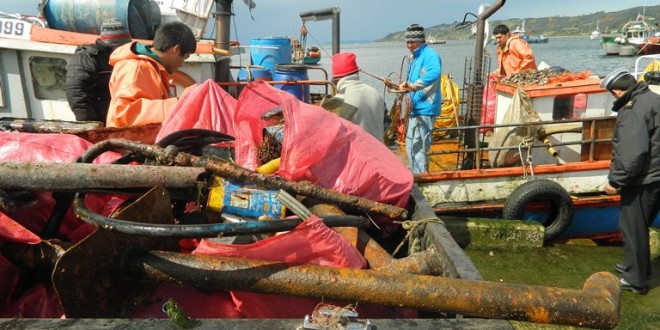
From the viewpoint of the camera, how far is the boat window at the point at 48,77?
19.3ft

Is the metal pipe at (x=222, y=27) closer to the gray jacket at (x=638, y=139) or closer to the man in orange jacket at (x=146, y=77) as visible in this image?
the man in orange jacket at (x=146, y=77)

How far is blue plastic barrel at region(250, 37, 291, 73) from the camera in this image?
33.1 feet

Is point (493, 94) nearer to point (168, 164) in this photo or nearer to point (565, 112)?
point (565, 112)

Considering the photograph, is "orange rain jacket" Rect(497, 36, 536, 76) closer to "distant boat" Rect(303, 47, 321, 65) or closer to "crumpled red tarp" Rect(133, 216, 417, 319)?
"crumpled red tarp" Rect(133, 216, 417, 319)

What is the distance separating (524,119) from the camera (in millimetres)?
6801

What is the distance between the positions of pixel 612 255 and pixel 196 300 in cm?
606

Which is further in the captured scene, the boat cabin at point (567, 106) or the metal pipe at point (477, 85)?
the metal pipe at point (477, 85)

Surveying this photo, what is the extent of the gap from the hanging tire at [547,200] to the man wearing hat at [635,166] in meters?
1.20

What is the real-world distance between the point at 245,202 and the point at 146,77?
1892mm

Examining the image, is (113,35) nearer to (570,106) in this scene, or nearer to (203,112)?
(203,112)

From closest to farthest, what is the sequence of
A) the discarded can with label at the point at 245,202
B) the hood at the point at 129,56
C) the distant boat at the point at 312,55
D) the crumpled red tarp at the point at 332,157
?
the discarded can with label at the point at 245,202
the crumpled red tarp at the point at 332,157
the hood at the point at 129,56
the distant boat at the point at 312,55

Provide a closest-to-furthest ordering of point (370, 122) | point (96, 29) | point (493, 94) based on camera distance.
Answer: point (370, 122), point (96, 29), point (493, 94)

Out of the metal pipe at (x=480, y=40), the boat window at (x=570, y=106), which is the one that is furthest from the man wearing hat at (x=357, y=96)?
the metal pipe at (x=480, y=40)

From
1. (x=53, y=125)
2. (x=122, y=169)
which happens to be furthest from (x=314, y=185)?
(x=53, y=125)
